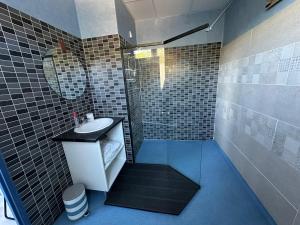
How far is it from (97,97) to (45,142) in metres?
0.86

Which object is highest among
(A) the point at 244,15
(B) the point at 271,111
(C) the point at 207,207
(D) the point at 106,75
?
(A) the point at 244,15

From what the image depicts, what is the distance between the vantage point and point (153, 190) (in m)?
1.62

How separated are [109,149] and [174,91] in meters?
1.53

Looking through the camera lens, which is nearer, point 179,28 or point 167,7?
point 167,7

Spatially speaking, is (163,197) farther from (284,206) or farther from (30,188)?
(30,188)

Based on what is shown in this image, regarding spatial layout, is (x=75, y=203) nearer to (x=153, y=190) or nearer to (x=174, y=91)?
(x=153, y=190)

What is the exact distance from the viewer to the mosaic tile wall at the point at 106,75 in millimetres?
1724

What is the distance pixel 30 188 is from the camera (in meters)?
1.09

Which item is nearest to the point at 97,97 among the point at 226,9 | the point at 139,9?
the point at 139,9

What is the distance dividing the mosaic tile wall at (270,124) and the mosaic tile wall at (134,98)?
146 cm

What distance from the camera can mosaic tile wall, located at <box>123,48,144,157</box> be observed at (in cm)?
197

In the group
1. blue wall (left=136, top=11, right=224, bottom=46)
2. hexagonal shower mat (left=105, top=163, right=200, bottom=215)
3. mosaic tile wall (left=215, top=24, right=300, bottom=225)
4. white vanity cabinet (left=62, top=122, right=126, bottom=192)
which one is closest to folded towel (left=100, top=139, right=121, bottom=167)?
white vanity cabinet (left=62, top=122, right=126, bottom=192)

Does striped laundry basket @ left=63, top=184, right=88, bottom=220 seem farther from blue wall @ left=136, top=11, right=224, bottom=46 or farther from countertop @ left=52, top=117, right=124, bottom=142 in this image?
blue wall @ left=136, top=11, right=224, bottom=46

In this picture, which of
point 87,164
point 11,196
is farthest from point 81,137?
→ point 11,196
